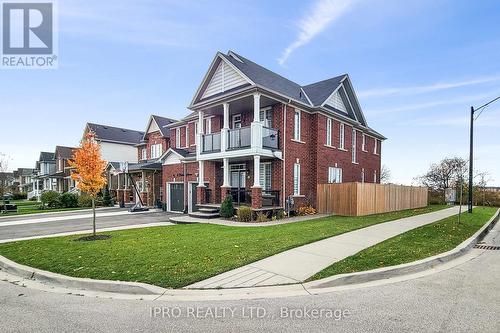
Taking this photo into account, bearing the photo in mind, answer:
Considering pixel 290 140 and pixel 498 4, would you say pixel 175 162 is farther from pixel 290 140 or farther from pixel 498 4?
pixel 498 4

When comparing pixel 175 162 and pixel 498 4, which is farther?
pixel 175 162

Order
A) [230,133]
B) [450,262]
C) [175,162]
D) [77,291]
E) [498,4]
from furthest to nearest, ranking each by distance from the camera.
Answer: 1. [175,162]
2. [230,133]
3. [498,4]
4. [450,262]
5. [77,291]

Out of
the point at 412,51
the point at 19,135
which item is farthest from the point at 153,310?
the point at 19,135

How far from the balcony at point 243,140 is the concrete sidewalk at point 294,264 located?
7572mm

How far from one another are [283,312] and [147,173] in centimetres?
2434

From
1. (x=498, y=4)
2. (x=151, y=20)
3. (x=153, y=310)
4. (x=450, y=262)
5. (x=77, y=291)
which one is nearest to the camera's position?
(x=153, y=310)

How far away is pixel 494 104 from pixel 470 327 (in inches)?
680

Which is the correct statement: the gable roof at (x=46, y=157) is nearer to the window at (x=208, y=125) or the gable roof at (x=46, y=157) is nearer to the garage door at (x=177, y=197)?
the garage door at (x=177, y=197)

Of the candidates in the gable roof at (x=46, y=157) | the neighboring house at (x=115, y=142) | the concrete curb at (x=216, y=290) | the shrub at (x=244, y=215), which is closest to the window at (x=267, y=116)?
the shrub at (x=244, y=215)

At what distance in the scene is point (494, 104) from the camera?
15508mm

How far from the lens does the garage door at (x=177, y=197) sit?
21.4 meters

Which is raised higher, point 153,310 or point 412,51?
point 412,51

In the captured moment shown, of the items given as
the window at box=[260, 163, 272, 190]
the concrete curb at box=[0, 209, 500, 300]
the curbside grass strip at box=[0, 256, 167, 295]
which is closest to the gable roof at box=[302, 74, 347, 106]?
the window at box=[260, 163, 272, 190]

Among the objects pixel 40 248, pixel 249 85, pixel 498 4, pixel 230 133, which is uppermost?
pixel 498 4
